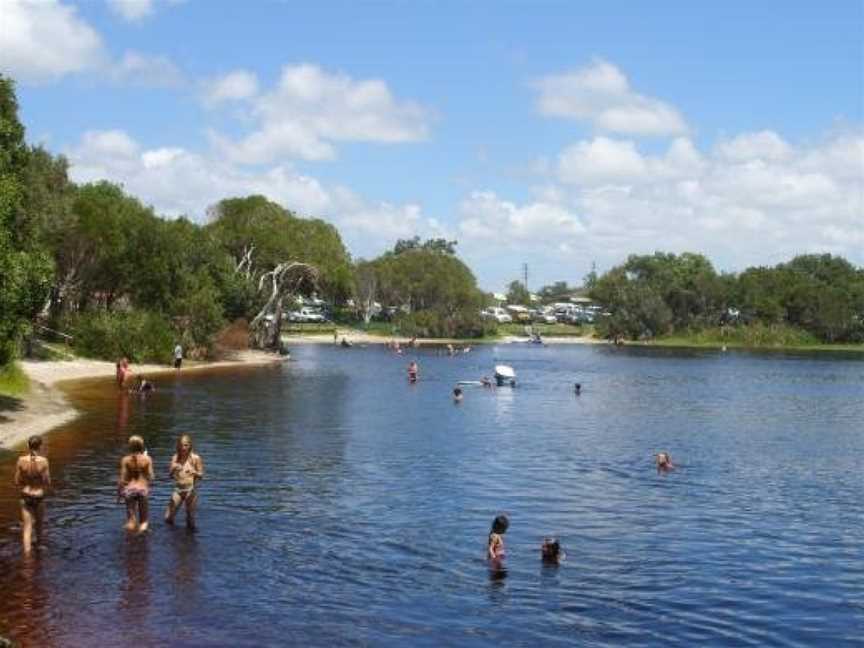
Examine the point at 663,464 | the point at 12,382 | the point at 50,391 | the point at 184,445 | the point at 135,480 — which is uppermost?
the point at 184,445

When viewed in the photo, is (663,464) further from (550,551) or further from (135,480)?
(135,480)

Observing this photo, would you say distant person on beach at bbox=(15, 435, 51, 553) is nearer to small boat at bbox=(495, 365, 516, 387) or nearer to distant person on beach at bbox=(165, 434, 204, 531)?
distant person on beach at bbox=(165, 434, 204, 531)

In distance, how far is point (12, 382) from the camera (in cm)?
5241

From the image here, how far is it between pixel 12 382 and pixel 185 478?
3042 centimetres

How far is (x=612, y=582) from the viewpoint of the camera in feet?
77.5

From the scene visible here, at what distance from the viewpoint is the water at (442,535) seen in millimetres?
19938

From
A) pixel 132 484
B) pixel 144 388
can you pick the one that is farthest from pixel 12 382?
pixel 132 484

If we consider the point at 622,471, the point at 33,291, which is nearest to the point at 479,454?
the point at 622,471

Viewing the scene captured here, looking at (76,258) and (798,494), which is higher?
(76,258)

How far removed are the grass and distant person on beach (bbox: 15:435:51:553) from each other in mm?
28418

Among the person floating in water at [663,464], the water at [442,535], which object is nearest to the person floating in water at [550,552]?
the water at [442,535]

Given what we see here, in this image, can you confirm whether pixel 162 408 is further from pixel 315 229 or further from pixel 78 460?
pixel 315 229

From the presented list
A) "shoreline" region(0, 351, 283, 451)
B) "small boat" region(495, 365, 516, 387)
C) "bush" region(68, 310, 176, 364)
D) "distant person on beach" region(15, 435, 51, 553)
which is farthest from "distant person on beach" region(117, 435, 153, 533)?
"small boat" region(495, 365, 516, 387)

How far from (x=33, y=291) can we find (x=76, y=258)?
4751 cm
